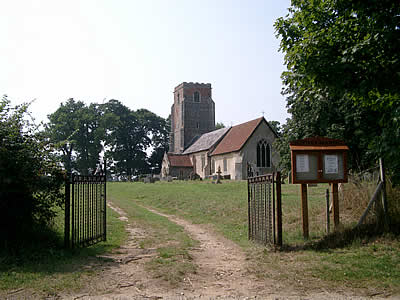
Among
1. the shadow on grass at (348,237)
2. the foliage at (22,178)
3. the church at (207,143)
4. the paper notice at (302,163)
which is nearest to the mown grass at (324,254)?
the shadow on grass at (348,237)

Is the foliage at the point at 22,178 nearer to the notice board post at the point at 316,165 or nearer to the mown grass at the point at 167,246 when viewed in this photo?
the mown grass at the point at 167,246

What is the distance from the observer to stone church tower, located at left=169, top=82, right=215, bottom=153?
223 ft

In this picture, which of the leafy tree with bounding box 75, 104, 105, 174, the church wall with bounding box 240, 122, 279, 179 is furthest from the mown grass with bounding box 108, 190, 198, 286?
→ the leafy tree with bounding box 75, 104, 105, 174

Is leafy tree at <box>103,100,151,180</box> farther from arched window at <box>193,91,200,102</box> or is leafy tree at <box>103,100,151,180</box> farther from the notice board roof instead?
the notice board roof

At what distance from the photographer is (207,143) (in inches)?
2173

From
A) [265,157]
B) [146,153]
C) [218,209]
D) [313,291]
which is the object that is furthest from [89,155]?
[313,291]

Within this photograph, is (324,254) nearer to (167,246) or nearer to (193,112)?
(167,246)

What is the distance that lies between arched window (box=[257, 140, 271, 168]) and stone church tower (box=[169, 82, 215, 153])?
2382 cm

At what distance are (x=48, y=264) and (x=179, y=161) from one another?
50.9 m

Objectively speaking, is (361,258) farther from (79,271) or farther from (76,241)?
(76,241)

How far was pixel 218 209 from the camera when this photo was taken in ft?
52.7

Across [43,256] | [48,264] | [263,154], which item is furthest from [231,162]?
[48,264]

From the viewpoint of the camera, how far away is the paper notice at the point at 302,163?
31.8ft

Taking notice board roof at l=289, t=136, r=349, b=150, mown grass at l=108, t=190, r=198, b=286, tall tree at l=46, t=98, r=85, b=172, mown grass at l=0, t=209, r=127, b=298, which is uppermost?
tall tree at l=46, t=98, r=85, b=172
